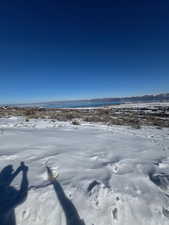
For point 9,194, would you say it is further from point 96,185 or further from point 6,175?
point 96,185

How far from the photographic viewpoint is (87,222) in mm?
2256

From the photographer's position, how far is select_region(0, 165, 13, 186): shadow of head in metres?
3.08

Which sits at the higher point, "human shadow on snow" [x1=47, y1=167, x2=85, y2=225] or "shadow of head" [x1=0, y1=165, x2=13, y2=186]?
"shadow of head" [x1=0, y1=165, x2=13, y2=186]

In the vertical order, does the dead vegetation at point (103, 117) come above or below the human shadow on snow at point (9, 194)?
below

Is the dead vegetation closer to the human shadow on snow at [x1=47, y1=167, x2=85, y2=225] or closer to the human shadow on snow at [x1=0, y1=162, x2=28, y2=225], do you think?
the human shadow on snow at [x1=0, y1=162, x2=28, y2=225]

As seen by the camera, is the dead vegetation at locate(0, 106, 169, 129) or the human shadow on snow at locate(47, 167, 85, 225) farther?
the dead vegetation at locate(0, 106, 169, 129)

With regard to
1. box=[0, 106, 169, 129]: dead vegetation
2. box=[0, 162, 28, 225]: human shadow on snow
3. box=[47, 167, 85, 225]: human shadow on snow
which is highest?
box=[0, 162, 28, 225]: human shadow on snow

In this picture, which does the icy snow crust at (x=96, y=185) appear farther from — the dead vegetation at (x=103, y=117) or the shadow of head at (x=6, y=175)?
the dead vegetation at (x=103, y=117)

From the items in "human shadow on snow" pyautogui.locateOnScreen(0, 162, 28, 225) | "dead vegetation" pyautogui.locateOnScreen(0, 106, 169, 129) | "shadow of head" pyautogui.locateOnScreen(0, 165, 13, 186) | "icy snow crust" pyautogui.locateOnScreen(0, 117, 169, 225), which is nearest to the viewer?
"human shadow on snow" pyautogui.locateOnScreen(0, 162, 28, 225)

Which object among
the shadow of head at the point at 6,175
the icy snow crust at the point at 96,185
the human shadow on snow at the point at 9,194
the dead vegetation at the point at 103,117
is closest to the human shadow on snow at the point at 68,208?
the icy snow crust at the point at 96,185

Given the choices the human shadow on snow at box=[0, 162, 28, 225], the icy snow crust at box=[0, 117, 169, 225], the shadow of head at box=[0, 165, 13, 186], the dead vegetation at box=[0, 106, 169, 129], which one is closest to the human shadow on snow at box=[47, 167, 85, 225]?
the icy snow crust at box=[0, 117, 169, 225]

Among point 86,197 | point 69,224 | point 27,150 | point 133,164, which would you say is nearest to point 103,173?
point 86,197

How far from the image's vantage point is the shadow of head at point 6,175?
3.08 metres

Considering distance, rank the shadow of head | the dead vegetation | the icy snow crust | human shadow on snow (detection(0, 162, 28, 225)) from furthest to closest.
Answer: the dead vegetation → the shadow of head → the icy snow crust → human shadow on snow (detection(0, 162, 28, 225))
